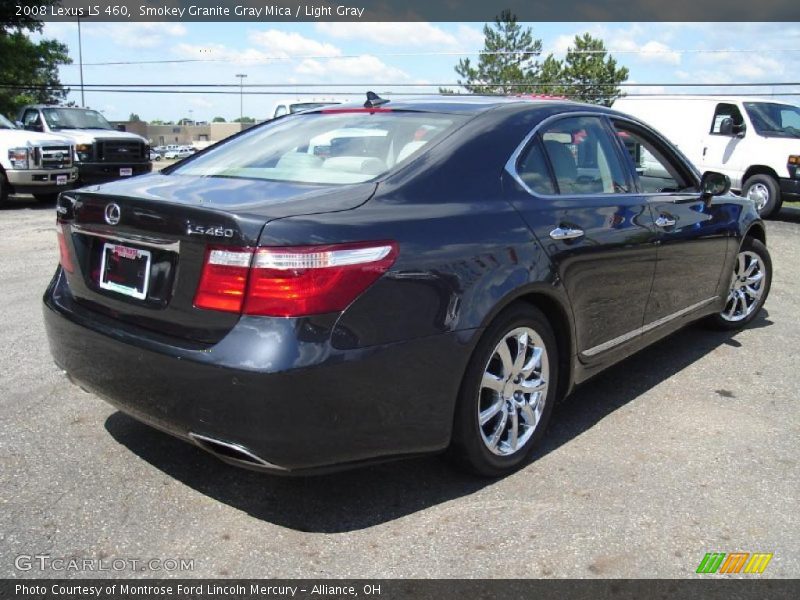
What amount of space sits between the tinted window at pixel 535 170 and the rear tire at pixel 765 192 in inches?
427

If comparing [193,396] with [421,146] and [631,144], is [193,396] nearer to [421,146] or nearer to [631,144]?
[421,146]

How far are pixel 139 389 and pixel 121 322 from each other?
0.92 feet

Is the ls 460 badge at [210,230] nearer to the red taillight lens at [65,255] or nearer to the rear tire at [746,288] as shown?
the red taillight lens at [65,255]

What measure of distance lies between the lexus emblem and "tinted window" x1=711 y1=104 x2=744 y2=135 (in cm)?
1301

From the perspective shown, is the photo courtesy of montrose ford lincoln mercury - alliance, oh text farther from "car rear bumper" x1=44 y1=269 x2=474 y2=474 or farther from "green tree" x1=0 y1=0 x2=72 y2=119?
"green tree" x1=0 y1=0 x2=72 y2=119

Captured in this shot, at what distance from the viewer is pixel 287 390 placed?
234 cm

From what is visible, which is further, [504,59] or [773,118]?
[504,59]

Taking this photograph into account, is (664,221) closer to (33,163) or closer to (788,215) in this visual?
(788,215)

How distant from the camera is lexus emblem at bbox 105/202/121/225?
2.73 m

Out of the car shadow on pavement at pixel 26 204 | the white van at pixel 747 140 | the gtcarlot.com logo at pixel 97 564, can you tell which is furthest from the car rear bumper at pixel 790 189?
the car shadow on pavement at pixel 26 204

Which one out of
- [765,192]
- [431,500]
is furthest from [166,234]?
[765,192]

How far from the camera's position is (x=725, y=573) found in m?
2.53

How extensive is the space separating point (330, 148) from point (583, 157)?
4.33 ft

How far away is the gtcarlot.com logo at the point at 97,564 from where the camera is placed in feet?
7.99
